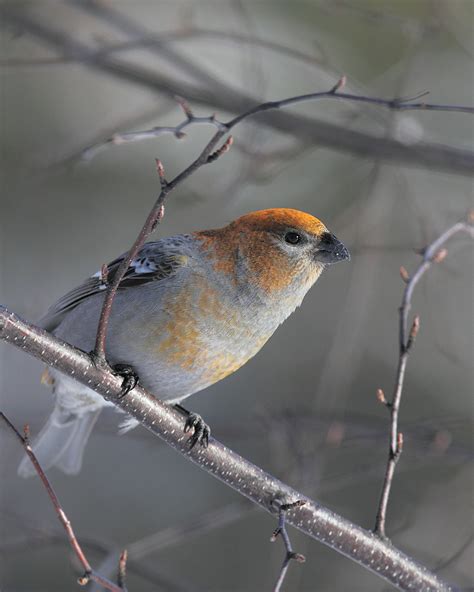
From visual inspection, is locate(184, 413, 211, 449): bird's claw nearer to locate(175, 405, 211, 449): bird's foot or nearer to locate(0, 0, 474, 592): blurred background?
locate(175, 405, 211, 449): bird's foot

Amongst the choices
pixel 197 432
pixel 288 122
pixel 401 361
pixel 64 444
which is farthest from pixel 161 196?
pixel 64 444

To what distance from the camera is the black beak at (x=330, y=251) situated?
379 cm

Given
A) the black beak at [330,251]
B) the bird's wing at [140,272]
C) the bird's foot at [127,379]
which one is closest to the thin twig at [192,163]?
the bird's foot at [127,379]

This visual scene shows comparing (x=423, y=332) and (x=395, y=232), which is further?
(x=395, y=232)

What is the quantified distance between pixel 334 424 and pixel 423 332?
364cm

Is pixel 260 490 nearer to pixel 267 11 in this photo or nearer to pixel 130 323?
pixel 130 323

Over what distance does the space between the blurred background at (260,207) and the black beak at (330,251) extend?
90 centimetres

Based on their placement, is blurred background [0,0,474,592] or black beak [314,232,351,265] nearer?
black beak [314,232,351,265]

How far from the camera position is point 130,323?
12.1ft

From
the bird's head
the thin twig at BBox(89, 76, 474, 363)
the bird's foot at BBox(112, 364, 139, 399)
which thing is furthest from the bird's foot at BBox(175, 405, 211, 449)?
the bird's head

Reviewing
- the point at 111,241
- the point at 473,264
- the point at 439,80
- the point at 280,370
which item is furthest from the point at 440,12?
the point at 111,241

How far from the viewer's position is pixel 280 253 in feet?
12.8

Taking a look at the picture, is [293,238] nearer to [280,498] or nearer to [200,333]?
[200,333]

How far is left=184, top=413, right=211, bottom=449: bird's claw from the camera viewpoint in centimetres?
338
